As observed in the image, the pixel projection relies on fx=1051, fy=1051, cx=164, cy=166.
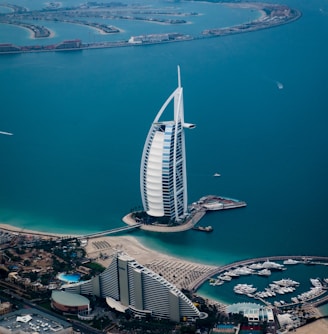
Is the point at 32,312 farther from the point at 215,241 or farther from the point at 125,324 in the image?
the point at 215,241

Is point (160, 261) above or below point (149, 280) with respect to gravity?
below

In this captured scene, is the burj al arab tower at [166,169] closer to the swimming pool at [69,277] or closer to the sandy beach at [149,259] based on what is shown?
the sandy beach at [149,259]

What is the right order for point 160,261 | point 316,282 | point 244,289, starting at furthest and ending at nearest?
point 160,261, point 316,282, point 244,289

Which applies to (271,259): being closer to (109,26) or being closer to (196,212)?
(196,212)

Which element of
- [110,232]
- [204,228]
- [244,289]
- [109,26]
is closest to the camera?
[244,289]

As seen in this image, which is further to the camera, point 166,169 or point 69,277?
point 166,169

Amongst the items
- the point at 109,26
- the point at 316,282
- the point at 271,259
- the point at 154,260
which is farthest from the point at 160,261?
the point at 109,26

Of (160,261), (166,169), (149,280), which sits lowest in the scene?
(160,261)
